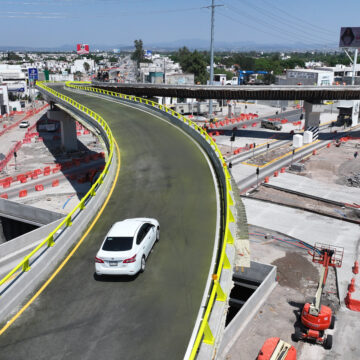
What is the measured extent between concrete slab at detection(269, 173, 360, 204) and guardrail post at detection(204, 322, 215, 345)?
3135cm

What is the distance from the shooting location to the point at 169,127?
39281 mm

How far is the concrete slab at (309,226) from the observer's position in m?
28.4

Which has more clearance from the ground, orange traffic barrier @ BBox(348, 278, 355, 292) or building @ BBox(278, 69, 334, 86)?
building @ BBox(278, 69, 334, 86)

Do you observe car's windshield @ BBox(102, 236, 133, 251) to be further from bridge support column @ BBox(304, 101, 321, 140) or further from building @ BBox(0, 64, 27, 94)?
building @ BBox(0, 64, 27, 94)

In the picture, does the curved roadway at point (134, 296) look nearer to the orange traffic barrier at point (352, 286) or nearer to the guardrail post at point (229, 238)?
the guardrail post at point (229, 238)

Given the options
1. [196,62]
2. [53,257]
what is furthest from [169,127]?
[196,62]

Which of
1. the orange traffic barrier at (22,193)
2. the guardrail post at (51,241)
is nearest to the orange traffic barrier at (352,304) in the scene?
the guardrail post at (51,241)

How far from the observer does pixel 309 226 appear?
31688 millimetres

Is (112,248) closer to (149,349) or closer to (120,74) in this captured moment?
(149,349)

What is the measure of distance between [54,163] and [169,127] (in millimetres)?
22065

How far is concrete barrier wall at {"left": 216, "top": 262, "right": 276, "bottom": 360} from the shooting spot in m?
17.6

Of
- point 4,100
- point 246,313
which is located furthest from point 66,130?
point 4,100

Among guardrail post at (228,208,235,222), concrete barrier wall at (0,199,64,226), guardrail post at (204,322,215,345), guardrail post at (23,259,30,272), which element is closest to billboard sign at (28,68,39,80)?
concrete barrier wall at (0,199,64,226)

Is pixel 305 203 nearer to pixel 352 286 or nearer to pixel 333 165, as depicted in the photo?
pixel 352 286
